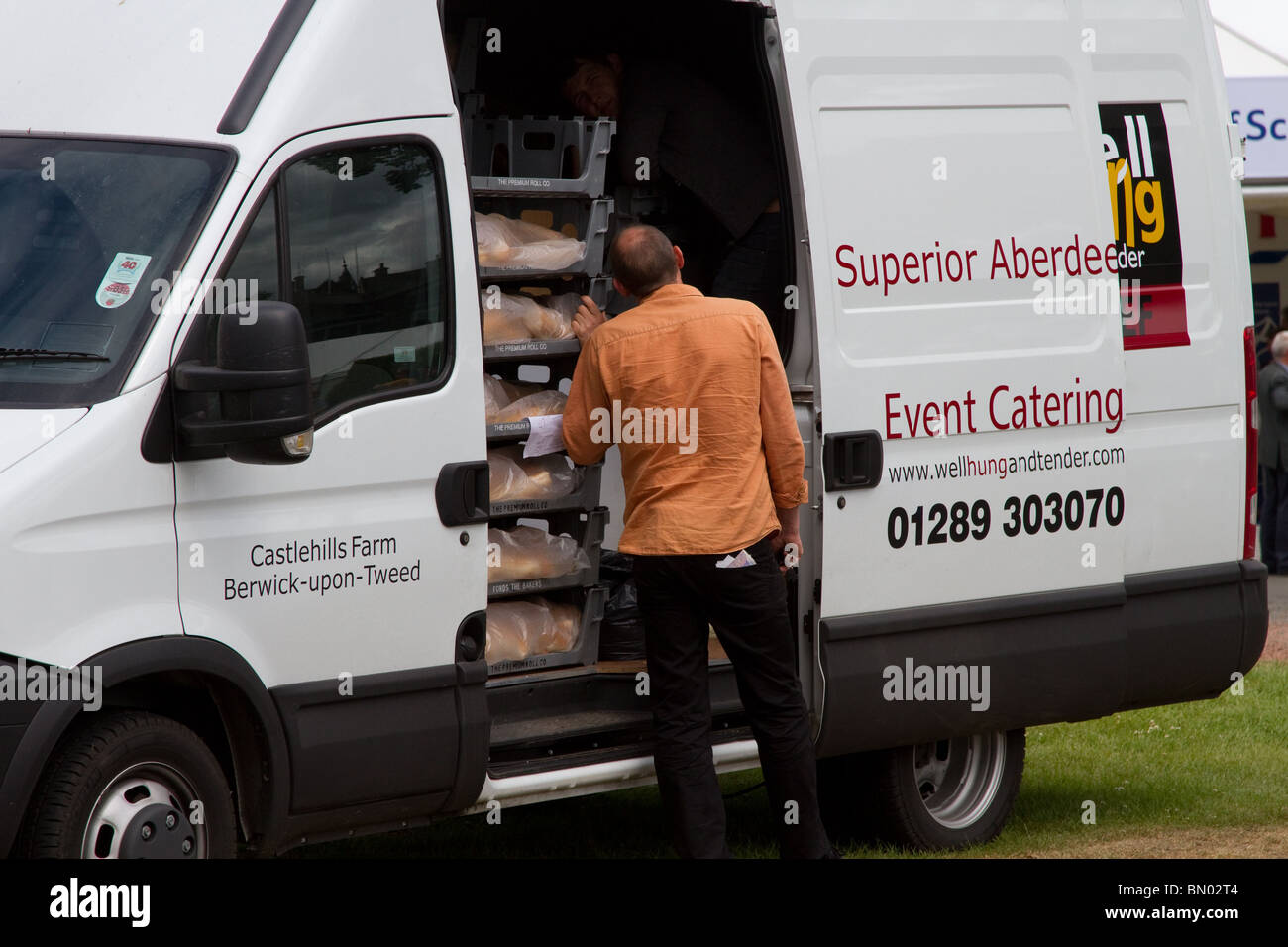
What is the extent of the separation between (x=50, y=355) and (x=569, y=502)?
1.88 meters

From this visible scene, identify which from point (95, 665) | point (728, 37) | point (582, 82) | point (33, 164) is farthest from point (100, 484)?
point (728, 37)

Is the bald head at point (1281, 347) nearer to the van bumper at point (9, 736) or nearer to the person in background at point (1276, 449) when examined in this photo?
the person in background at point (1276, 449)

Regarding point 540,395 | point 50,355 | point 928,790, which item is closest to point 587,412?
point 540,395

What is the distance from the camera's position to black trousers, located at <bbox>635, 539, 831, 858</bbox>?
5641mm

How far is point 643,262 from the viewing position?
5.68m

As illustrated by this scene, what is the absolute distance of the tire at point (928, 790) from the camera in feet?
21.9

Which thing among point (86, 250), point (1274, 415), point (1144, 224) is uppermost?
point (1144, 224)

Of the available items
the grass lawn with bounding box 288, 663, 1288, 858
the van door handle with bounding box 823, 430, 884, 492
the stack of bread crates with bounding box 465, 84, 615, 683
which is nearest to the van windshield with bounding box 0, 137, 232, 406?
the stack of bread crates with bounding box 465, 84, 615, 683

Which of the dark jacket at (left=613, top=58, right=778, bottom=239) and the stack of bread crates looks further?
the dark jacket at (left=613, top=58, right=778, bottom=239)

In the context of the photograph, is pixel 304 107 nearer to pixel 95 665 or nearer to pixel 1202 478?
pixel 95 665

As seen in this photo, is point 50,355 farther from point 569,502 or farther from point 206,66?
point 569,502

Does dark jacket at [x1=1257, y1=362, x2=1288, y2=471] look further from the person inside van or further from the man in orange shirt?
the man in orange shirt

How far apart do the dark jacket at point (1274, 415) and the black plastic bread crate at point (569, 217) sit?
9.86 meters

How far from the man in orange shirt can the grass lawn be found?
1.15m
